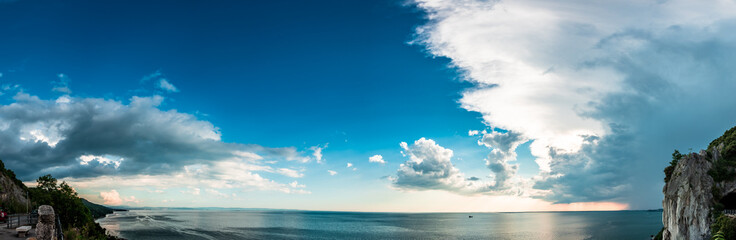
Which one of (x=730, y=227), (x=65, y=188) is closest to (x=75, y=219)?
(x=65, y=188)

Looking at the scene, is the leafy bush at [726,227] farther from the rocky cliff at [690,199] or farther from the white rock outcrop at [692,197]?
the rocky cliff at [690,199]

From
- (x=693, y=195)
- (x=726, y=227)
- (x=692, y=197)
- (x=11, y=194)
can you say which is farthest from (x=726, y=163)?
(x=11, y=194)

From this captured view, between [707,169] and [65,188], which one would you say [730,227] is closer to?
[707,169]

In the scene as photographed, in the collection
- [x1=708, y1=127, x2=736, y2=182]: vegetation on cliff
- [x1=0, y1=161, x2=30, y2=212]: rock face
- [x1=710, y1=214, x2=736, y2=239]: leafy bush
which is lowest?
[x1=710, y1=214, x2=736, y2=239]: leafy bush

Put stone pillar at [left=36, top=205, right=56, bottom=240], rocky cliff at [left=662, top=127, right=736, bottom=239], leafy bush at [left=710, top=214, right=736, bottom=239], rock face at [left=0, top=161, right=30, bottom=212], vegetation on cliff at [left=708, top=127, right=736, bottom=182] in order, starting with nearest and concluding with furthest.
→ stone pillar at [left=36, top=205, right=56, bottom=240], leafy bush at [left=710, top=214, right=736, bottom=239], rocky cliff at [left=662, top=127, right=736, bottom=239], vegetation on cliff at [left=708, top=127, right=736, bottom=182], rock face at [left=0, top=161, right=30, bottom=212]

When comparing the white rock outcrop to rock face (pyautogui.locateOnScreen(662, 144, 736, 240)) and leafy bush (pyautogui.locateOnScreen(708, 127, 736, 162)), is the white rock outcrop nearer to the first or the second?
rock face (pyautogui.locateOnScreen(662, 144, 736, 240))

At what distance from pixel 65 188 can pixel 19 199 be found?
110ft

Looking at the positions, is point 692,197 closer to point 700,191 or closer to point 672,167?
point 700,191

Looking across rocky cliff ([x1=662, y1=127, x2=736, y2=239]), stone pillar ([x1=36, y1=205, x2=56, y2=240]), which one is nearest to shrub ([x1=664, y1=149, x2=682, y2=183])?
rocky cliff ([x1=662, y1=127, x2=736, y2=239])

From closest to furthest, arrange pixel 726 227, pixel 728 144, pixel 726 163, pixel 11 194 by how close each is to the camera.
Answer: pixel 726 227, pixel 726 163, pixel 728 144, pixel 11 194

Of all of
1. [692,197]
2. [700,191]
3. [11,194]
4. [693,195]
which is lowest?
[692,197]

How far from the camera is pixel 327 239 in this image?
109062 mm

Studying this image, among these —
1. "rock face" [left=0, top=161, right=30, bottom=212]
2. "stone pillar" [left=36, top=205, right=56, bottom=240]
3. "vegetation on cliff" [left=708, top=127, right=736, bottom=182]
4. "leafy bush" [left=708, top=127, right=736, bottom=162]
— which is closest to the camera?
"stone pillar" [left=36, top=205, right=56, bottom=240]

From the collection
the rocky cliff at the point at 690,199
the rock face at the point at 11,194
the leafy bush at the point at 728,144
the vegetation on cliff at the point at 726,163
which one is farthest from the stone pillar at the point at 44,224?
the leafy bush at the point at 728,144
